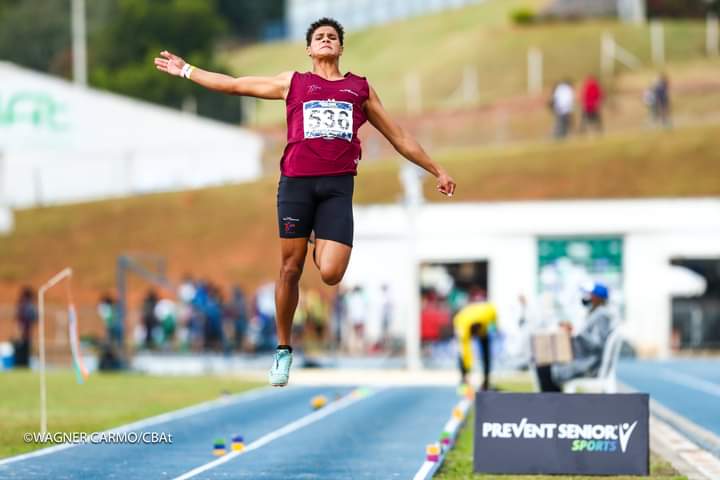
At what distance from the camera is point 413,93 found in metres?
85.3

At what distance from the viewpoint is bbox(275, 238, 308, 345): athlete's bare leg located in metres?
10.4

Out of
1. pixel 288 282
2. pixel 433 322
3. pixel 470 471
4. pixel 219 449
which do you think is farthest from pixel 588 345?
pixel 433 322

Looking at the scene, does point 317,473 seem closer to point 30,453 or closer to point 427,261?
point 30,453

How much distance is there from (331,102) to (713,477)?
4.26 m

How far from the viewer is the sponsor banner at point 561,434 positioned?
1212 centimetres

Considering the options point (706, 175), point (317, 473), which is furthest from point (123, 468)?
point (706, 175)

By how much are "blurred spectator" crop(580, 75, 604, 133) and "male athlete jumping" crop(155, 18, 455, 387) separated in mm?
44142

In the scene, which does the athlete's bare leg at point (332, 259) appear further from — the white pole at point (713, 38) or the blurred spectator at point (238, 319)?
the white pole at point (713, 38)

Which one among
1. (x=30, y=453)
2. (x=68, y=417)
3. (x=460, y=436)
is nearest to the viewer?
(x=30, y=453)

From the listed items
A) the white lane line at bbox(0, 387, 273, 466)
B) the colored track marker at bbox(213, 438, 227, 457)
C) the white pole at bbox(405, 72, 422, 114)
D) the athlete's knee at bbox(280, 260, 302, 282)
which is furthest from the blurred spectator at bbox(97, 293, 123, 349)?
the white pole at bbox(405, 72, 422, 114)

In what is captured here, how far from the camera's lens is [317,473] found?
39.4 ft

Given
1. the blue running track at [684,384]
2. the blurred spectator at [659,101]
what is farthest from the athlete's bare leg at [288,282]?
the blurred spectator at [659,101]

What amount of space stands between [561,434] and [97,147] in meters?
50.3

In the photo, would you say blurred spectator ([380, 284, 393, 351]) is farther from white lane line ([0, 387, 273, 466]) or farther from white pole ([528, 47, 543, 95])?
white pole ([528, 47, 543, 95])
